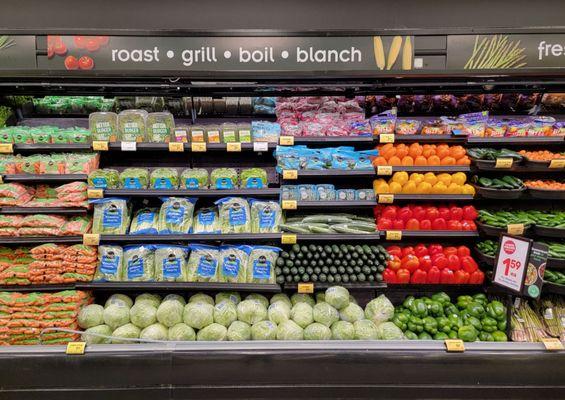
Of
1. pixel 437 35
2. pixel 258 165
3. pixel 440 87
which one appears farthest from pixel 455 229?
pixel 258 165

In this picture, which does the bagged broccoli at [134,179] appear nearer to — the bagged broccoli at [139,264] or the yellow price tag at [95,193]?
the yellow price tag at [95,193]

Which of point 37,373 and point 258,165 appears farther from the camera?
point 258,165

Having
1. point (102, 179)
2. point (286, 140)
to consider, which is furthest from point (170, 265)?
point (286, 140)

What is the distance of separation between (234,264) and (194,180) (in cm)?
85

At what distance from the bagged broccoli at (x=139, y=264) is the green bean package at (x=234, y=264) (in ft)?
2.05

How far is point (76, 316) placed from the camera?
114 inches

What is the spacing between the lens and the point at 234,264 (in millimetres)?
3012

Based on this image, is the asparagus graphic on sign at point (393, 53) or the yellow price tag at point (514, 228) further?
the yellow price tag at point (514, 228)

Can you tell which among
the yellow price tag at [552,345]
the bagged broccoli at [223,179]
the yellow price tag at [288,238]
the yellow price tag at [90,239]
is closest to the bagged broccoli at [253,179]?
the bagged broccoli at [223,179]

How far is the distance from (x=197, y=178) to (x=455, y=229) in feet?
7.89

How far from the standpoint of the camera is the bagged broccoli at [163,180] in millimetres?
3131

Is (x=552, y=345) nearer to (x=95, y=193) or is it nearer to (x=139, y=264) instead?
(x=139, y=264)

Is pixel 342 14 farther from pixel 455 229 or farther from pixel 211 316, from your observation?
pixel 211 316

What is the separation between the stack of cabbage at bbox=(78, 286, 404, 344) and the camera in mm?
2686
